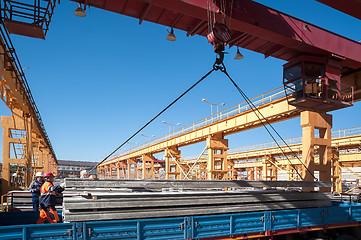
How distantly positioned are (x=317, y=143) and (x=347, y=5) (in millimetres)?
6745

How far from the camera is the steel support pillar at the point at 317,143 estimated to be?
11.6 meters

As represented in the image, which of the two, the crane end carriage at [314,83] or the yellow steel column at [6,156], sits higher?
the crane end carriage at [314,83]

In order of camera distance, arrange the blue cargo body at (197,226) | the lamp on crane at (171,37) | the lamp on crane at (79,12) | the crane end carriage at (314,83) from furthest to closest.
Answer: the crane end carriage at (314,83) → the lamp on crane at (171,37) → the lamp on crane at (79,12) → the blue cargo body at (197,226)

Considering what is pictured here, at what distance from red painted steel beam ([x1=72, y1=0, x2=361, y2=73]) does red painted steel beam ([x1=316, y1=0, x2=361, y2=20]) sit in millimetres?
1456

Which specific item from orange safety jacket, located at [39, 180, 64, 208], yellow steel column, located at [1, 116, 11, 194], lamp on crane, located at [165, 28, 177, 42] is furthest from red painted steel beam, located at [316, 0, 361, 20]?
yellow steel column, located at [1, 116, 11, 194]

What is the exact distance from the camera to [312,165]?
11352 millimetres

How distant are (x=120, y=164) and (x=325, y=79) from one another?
48.8 metres

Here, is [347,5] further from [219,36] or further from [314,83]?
[219,36]

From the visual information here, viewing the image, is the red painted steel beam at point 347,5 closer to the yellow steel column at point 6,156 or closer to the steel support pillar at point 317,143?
the steel support pillar at point 317,143

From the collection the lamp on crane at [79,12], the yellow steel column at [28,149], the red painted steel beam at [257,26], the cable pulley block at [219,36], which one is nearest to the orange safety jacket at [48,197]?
the lamp on crane at [79,12]

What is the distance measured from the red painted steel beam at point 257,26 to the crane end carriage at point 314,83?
0.28 m

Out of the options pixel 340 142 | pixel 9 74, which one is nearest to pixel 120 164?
pixel 340 142

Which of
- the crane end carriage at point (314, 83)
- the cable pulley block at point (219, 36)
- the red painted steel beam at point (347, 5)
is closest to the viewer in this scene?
the cable pulley block at point (219, 36)

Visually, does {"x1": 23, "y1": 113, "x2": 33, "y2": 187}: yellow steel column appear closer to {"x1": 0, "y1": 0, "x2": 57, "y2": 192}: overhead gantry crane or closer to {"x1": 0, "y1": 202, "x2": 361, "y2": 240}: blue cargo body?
{"x1": 0, "y1": 0, "x2": 57, "y2": 192}: overhead gantry crane
